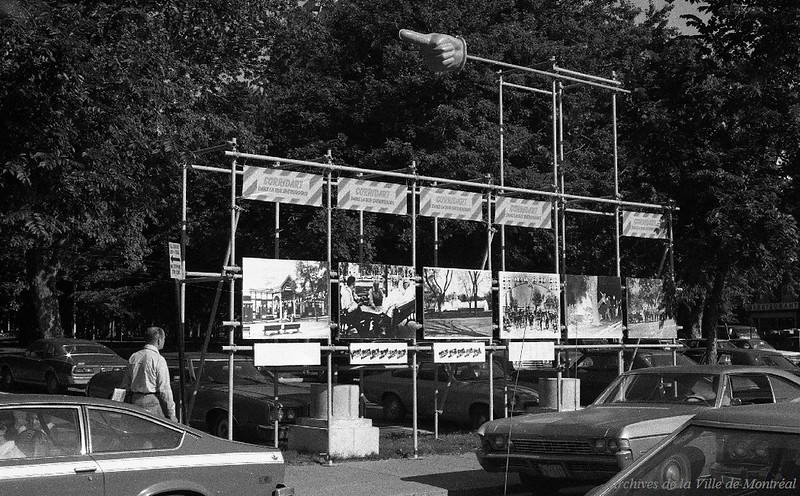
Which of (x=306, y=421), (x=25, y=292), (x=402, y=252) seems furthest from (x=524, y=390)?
(x=25, y=292)

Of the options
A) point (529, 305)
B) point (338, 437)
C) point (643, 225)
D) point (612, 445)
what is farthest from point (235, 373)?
point (612, 445)

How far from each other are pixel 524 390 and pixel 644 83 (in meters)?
6.72

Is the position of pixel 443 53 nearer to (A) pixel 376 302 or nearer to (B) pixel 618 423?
(A) pixel 376 302

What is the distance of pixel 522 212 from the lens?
645 inches

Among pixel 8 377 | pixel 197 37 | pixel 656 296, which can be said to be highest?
pixel 197 37

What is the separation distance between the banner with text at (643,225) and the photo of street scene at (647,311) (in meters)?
0.85

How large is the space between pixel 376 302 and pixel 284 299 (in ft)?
5.34

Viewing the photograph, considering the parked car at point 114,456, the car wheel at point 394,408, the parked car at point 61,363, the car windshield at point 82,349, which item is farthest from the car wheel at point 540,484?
the car windshield at point 82,349

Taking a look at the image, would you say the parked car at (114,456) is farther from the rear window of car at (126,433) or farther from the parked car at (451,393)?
the parked car at (451,393)

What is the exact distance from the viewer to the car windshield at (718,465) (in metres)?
4.71

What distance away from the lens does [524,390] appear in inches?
727

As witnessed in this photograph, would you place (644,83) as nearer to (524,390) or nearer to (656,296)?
(656,296)

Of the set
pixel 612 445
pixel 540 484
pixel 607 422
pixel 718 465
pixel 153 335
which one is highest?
pixel 153 335

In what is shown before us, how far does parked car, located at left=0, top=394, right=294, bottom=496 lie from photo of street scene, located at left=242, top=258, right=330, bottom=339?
14.7 feet
